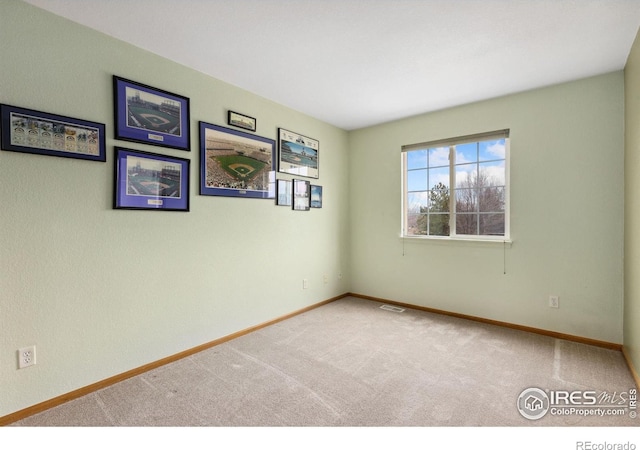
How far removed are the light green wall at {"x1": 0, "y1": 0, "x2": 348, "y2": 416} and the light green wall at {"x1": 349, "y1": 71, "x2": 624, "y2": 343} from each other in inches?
88.7

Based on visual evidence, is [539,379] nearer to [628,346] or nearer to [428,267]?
[628,346]

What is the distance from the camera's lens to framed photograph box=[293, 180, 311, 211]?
3.69 m

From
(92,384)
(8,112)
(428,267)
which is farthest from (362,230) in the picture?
(8,112)

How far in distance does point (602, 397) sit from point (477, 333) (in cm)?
115

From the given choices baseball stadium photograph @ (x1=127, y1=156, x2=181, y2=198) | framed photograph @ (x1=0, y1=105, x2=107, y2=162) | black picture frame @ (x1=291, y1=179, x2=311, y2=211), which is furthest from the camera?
black picture frame @ (x1=291, y1=179, x2=311, y2=211)

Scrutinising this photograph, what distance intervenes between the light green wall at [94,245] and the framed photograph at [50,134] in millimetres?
52

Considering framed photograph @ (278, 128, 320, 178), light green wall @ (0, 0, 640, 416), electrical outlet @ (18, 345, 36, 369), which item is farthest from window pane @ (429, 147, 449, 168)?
electrical outlet @ (18, 345, 36, 369)

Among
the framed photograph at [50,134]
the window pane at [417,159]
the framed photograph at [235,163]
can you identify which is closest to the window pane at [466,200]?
the window pane at [417,159]

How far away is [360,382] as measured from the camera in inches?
85.1

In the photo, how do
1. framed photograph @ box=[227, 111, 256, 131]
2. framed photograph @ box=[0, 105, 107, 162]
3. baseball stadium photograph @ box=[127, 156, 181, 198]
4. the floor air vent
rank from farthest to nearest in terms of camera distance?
the floor air vent → framed photograph @ box=[227, 111, 256, 131] → baseball stadium photograph @ box=[127, 156, 181, 198] → framed photograph @ box=[0, 105, 107, 162]

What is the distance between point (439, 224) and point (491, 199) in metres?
0.65

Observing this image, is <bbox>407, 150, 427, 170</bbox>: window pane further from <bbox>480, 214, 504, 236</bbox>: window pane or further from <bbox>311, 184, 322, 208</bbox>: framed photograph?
<bbox>311, 184, 322, 208</bbox>: framed photograph

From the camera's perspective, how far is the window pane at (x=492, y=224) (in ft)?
11.0

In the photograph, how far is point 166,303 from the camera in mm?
2484
